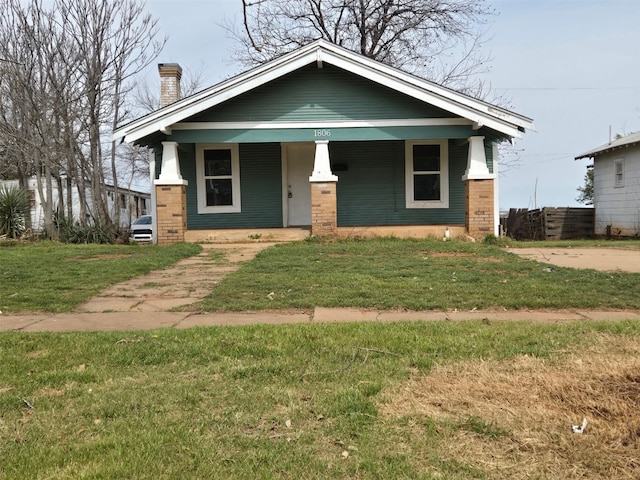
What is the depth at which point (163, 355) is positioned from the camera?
4.09 meters

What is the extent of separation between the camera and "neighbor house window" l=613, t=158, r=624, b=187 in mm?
20578

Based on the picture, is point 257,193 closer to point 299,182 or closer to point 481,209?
point 299,182

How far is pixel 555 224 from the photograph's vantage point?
821 inches

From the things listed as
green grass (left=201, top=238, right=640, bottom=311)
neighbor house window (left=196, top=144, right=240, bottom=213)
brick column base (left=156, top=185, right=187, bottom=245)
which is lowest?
green grass (left=201, top=238, right=640, bottom=311)

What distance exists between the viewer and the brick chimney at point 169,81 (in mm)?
15266

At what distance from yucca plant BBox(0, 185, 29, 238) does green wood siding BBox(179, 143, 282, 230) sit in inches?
187

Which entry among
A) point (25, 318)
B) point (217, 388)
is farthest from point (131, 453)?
point (25, 318)

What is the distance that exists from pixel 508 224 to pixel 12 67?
1990 centimetres

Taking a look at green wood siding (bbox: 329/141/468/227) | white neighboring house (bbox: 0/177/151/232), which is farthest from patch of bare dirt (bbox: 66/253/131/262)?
white neighboring house (bbox: 0/177/151/232)

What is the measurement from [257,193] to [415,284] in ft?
28.2

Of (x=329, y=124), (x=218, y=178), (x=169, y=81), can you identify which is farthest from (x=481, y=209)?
(x=169, y=81)

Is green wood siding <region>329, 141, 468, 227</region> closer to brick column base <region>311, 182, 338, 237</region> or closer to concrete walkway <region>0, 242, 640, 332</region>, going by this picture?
brick column base <region>311, 182, 338, 237</region>

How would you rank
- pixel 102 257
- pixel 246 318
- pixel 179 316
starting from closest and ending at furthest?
pixel 246 318 → pixel 179 316 → pixel 102 257

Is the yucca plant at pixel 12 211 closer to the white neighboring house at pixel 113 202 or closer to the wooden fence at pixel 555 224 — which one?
the white neighboring house at pixel 113 202
